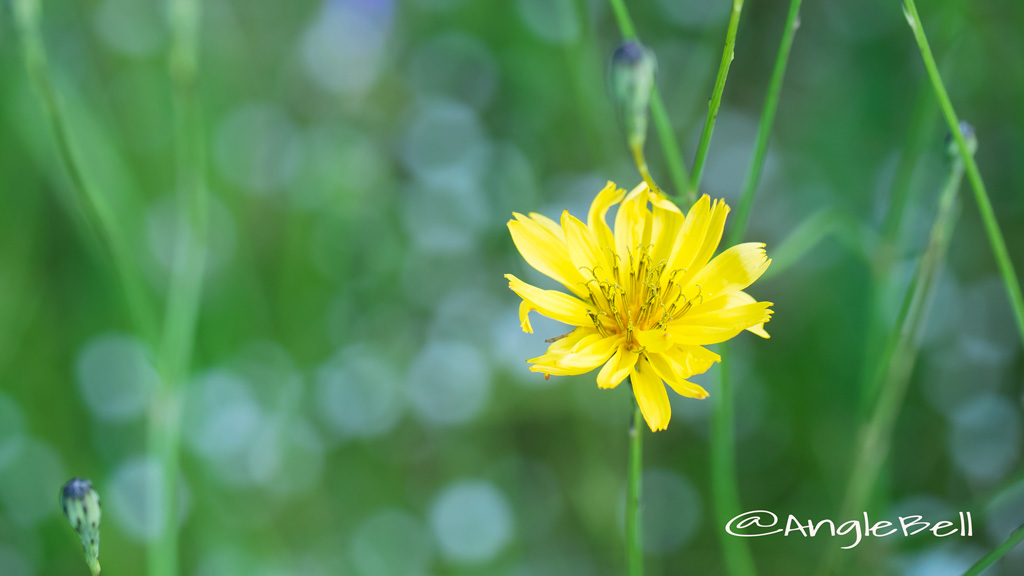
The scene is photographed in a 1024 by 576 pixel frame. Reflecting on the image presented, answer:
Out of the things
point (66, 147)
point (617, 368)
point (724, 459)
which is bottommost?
point (724, 459)

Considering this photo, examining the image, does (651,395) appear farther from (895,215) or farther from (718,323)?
(895,215)

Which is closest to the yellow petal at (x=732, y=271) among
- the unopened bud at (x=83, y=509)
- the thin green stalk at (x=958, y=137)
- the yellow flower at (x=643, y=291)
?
the yellow flower at (x=643, y=291)

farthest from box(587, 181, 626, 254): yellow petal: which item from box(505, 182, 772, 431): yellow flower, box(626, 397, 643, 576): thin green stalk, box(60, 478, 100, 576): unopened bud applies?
box(60, 478, 100, 576): unopened bud

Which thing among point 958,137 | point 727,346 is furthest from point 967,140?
point 727,346

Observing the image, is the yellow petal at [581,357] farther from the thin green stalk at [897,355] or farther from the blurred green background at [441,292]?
the blurred green background at [441,292]

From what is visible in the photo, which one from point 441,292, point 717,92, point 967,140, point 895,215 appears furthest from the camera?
point 441,292

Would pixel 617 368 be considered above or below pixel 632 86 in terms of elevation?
below
